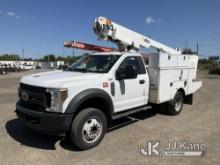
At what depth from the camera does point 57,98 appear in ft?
13.2

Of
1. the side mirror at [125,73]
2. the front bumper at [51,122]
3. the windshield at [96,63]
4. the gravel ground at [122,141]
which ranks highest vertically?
the windshield at [96,63]

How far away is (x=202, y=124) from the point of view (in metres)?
6.23

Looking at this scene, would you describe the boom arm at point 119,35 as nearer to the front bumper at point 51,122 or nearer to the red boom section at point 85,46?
the red boom section at point 85,46

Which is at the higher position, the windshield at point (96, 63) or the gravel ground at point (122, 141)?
the windshield at point (96, 63)

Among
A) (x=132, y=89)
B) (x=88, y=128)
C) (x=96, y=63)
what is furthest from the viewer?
(x=96, y=63)

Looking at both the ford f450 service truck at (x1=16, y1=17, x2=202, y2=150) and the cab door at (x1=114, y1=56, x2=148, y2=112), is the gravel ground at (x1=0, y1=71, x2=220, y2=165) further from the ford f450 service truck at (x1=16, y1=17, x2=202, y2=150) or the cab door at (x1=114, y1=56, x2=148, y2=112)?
the cab door at (x1=114, y1=56, x2=148, y2=112)

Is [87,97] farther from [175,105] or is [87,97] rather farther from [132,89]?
[175,105]

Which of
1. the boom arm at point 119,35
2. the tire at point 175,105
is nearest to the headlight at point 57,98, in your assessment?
the boom arm at point 119,35

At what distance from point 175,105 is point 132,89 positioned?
235cm

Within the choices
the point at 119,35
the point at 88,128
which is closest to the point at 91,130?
the point at 88,128

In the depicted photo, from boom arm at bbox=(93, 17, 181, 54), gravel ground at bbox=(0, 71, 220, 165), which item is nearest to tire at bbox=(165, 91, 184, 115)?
gravel ground at bbox=(0, 71, 220, 165)

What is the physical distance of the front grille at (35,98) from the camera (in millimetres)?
4146

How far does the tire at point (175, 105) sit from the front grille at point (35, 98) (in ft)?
13.8

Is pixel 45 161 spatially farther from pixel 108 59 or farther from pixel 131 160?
pixel 108 59
